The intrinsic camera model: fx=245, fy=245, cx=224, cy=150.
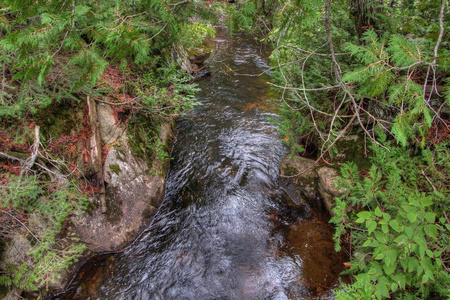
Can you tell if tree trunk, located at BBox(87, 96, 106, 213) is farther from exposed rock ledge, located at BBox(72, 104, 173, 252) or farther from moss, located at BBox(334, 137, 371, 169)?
moss, located at BBox(334, 137, 371, 169)

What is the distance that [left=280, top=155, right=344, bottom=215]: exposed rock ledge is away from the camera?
182 inches

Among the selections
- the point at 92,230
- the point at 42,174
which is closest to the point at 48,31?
the point at 42,174

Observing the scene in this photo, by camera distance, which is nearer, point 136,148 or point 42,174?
point 42,174

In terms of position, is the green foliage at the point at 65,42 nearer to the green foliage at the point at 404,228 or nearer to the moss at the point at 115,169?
the moss at the point at 115,169

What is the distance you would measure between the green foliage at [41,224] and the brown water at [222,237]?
0.67 m

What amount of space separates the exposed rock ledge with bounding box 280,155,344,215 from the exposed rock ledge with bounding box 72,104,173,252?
2786 mm

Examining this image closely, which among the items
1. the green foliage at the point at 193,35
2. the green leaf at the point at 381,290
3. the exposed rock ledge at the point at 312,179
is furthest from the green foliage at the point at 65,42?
the green foliage at the point at 193,35

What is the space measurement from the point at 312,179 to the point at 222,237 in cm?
220

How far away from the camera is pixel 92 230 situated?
4238 millimetres

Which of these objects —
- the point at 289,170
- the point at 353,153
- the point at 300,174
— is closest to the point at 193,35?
the point at 289,170

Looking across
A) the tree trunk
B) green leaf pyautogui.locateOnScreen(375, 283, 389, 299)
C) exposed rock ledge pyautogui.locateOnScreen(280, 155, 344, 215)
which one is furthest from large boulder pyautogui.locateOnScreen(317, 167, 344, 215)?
the tree trunk

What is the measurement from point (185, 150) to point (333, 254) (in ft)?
13.3

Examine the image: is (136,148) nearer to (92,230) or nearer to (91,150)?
(91,150)

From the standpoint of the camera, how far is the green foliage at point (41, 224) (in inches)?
130
